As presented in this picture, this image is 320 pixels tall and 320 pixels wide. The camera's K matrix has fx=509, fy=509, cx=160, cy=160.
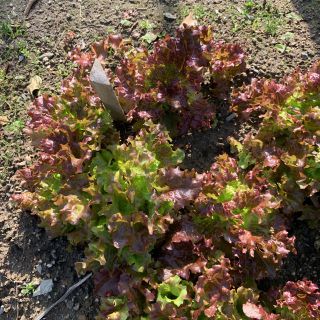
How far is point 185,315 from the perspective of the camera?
9.05ft

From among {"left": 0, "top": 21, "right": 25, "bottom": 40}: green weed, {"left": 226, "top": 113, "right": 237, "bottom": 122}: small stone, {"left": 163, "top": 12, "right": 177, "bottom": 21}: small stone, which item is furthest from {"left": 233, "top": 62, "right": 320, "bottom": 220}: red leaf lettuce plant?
{"left": 0, "top": 21, "right": 25, "bottom": 40}: green weed

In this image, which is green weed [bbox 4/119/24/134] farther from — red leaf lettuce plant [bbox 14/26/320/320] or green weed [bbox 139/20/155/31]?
green weed [bbox 139/20/155/31]

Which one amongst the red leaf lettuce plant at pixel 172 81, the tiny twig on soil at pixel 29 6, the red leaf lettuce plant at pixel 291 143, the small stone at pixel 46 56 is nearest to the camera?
the red leaf lettuce plant at pixel 291 143

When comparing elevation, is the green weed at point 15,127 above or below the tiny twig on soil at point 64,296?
above

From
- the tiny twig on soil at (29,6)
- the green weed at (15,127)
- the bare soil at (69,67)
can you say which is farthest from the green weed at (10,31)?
the green weed at (15,127)

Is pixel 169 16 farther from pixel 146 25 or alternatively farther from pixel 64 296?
pixel 64 296

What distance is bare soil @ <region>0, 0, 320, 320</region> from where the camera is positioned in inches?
129

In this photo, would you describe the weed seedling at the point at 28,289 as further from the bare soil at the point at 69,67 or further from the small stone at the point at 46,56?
the small stone at the point at 46,56

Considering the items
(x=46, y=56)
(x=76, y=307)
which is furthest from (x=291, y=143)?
(x=46, y=56)

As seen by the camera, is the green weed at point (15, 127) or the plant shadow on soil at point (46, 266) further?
the green weed at point (15, 127)

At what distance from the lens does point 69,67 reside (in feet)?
13.0

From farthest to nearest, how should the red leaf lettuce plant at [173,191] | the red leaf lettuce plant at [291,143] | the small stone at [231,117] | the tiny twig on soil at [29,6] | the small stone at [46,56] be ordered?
the tiny twig on soil at [29,6]
the small stone at [46,56]
the small stone at [231,117]
the red leaf lettuce plant at [291,143]
the red leaf lettuce plant at [173,191]

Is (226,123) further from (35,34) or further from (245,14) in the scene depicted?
(35,34)

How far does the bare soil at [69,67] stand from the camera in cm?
329
